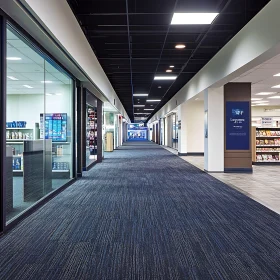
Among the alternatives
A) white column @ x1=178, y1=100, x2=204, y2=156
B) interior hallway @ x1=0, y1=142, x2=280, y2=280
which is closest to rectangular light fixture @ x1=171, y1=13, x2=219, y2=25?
interior hallway @ x1=0, y1=142, x2=280, y2=280

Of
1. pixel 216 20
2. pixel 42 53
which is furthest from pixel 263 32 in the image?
pixel 42 53

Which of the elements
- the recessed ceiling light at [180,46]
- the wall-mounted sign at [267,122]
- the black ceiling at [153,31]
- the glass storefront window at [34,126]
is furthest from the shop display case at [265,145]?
the glass storefront window at [34,126]

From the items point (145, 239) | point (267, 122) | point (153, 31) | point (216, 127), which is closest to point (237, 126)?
point (216, 127)

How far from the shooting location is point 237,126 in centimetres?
998

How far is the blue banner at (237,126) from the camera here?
995 centimetres

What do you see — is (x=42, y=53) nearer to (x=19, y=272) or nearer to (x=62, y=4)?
(x=62, y=4)

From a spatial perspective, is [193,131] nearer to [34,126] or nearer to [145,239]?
[34,126]

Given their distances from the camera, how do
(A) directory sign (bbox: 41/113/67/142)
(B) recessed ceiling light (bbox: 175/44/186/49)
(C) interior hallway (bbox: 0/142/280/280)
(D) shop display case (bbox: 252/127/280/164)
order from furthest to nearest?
(D) shop display case (bbox: 252/127/280/164), (B) recessed ceiling light (bbox: 175/44/186/49), (A) directory sign (bbox: 41/113/67/142), (C) interior hallway (bbox: 0/142/280/280)

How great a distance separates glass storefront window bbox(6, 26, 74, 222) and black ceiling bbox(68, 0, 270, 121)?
129cm

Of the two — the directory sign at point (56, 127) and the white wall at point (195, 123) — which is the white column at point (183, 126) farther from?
the directory sign at point (56, 127)

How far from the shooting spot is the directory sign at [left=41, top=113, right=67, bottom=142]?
6.41 meters

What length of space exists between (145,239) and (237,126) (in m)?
7.20

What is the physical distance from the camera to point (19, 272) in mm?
2787

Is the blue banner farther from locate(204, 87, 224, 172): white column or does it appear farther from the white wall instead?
the white wall
